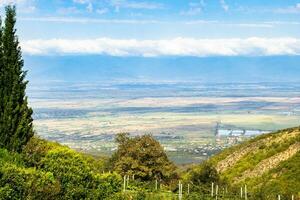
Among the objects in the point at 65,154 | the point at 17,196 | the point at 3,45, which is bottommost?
the point at 17,196

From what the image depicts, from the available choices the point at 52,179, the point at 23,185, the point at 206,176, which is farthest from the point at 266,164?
the point at 23,185

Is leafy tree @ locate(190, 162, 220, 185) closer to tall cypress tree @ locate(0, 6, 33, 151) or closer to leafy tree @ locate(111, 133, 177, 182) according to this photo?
leafy tree @ locate(111, 133, 177, 182)

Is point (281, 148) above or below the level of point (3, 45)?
below

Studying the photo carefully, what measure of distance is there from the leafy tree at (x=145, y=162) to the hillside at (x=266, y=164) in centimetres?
508

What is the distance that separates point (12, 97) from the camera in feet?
134

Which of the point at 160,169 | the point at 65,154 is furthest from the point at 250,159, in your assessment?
the point at 65,154

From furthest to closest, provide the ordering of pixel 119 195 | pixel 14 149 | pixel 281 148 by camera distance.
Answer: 1. pixel 281 148
2. pixel 14 149
3. pixel 119 195

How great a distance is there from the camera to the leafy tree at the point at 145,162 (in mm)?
42438

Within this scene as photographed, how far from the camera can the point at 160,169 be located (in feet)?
140

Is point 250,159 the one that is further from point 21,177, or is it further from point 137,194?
point 21,177

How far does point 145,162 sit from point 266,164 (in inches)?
463

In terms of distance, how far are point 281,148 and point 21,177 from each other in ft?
100

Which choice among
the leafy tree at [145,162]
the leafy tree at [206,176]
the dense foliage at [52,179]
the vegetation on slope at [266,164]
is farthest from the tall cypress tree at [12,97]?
the vegetation on slope at [266,164]

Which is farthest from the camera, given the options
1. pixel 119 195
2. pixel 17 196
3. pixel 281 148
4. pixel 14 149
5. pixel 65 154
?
pixel 281 148
